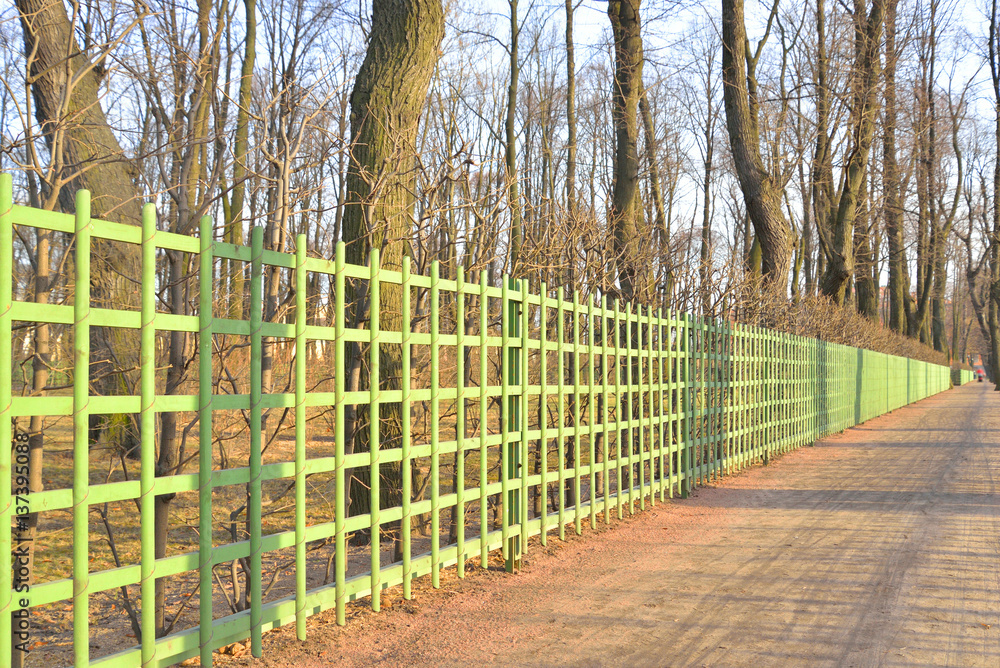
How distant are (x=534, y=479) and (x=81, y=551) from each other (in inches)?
133

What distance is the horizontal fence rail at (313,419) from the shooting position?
9.07 ft

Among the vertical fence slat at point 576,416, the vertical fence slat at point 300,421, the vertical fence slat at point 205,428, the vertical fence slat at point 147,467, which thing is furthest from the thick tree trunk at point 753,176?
the vertical fence slat at point 147,467

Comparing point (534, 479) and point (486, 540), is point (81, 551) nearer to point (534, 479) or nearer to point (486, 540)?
point (486, 540)

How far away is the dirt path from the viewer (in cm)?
379

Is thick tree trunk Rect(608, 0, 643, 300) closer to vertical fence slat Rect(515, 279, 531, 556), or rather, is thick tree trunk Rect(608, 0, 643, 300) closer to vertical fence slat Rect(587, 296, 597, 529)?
vertical fence slat Rect(587, 296, 597, 529)

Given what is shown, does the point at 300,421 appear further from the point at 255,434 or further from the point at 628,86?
the point at 628,86

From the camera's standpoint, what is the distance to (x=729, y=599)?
4.69m

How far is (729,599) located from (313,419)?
317 cm

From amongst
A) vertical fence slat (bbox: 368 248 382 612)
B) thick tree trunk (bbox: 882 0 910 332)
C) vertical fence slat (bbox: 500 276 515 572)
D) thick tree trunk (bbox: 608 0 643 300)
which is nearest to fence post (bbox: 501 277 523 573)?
vertical fence slat (bbox: 500 276 515 572)

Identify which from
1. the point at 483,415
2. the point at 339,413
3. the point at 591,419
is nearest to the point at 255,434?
the point at 339,413

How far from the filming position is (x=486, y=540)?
200 inches

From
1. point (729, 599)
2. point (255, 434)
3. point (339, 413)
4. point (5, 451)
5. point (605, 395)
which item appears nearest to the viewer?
point (5, 451)

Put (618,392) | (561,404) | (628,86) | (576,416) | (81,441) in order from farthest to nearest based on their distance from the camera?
1. (628,86)
2. (618,392)
3. (576,416)
4. (561,404)
5. (81,441)

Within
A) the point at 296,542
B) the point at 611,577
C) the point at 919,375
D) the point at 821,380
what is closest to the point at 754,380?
the point at 821,380
